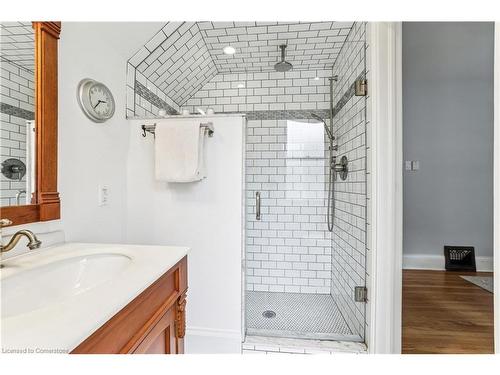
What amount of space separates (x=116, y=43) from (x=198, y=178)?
1011 mm

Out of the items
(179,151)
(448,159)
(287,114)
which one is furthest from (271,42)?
(448,159)

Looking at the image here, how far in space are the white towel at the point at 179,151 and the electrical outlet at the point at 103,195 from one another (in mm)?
316

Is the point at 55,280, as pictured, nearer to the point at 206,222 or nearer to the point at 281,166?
the point at 206,222

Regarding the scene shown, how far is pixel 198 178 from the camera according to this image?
1597mm

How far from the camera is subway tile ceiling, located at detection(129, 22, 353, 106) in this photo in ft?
6.24

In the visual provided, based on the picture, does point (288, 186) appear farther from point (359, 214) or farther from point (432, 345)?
point (432, 345)

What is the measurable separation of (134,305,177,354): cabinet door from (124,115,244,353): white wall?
0.72 m

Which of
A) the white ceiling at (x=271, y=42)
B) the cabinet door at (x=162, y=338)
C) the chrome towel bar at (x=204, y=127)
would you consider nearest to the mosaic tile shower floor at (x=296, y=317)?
the cabinet door at (x=162, y=338)

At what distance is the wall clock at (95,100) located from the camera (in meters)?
1.36

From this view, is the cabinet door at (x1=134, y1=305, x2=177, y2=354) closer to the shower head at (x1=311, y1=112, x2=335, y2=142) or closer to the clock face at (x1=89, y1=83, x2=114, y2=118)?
the clock face at (x1=89, y1=83, x2=114, y2=118)

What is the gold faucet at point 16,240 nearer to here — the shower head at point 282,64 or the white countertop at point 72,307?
the white countertop at point 72,307
